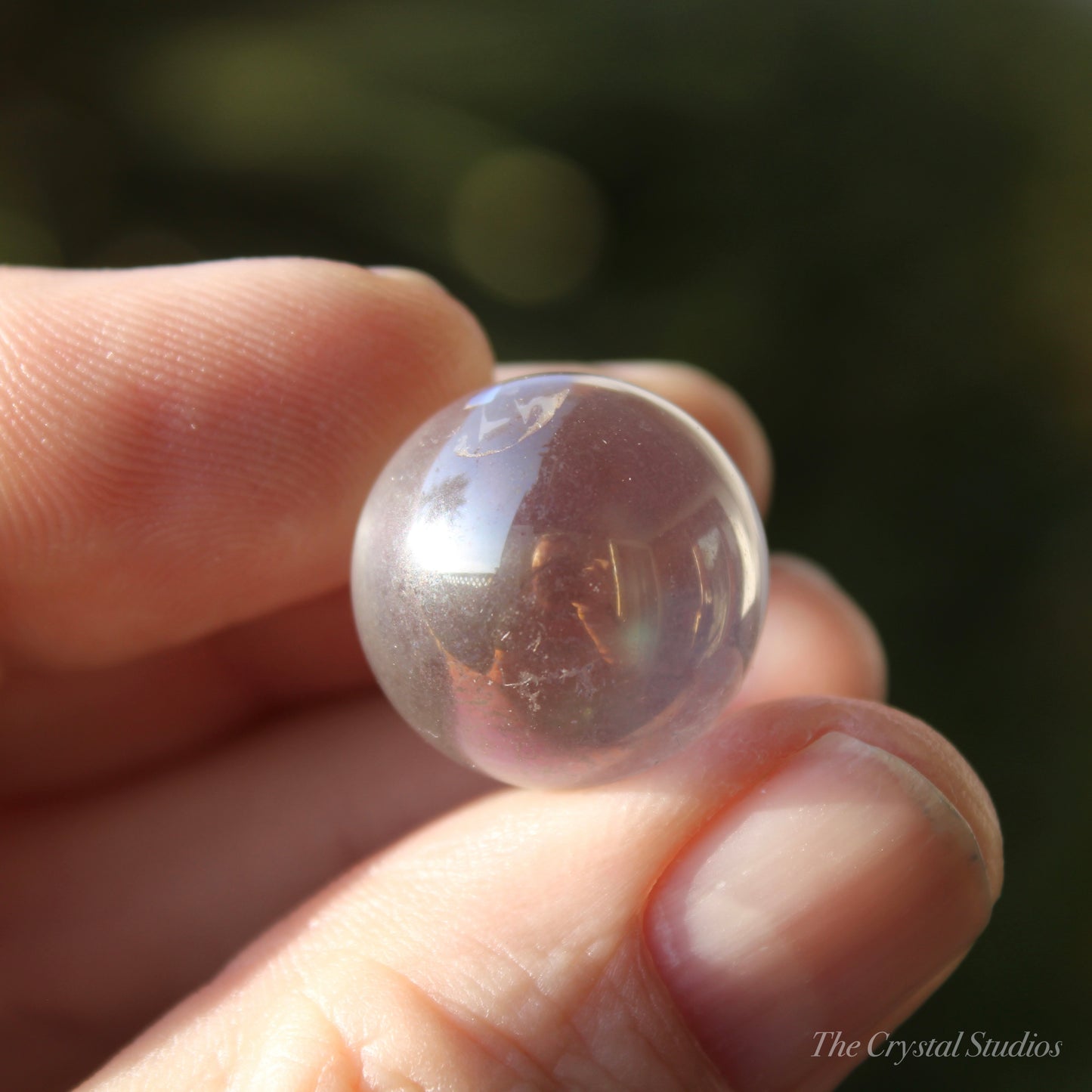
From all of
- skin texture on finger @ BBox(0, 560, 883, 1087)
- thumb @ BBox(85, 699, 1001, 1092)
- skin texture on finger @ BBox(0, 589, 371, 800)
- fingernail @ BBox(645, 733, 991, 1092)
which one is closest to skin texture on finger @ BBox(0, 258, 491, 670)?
skin texture on finger @ BBox(0, 589, 371, 800)

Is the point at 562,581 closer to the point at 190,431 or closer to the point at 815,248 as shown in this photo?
the point at 190,431

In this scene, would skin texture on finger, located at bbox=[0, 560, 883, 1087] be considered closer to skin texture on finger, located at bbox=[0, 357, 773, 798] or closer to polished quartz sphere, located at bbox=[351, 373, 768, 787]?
skin texture on finger, located at bbox=[0, 357, 773, 798]

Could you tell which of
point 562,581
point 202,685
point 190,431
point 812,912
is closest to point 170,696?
point 202,685

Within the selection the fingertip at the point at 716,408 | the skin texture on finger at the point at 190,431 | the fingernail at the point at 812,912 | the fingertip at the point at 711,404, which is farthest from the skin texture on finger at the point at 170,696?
the fingernail at the point at 812,912

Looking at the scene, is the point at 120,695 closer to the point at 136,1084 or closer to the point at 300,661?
the point at 300,661

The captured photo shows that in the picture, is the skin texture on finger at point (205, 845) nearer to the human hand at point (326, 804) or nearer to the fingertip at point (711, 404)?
the human hand at point (326, 804)
